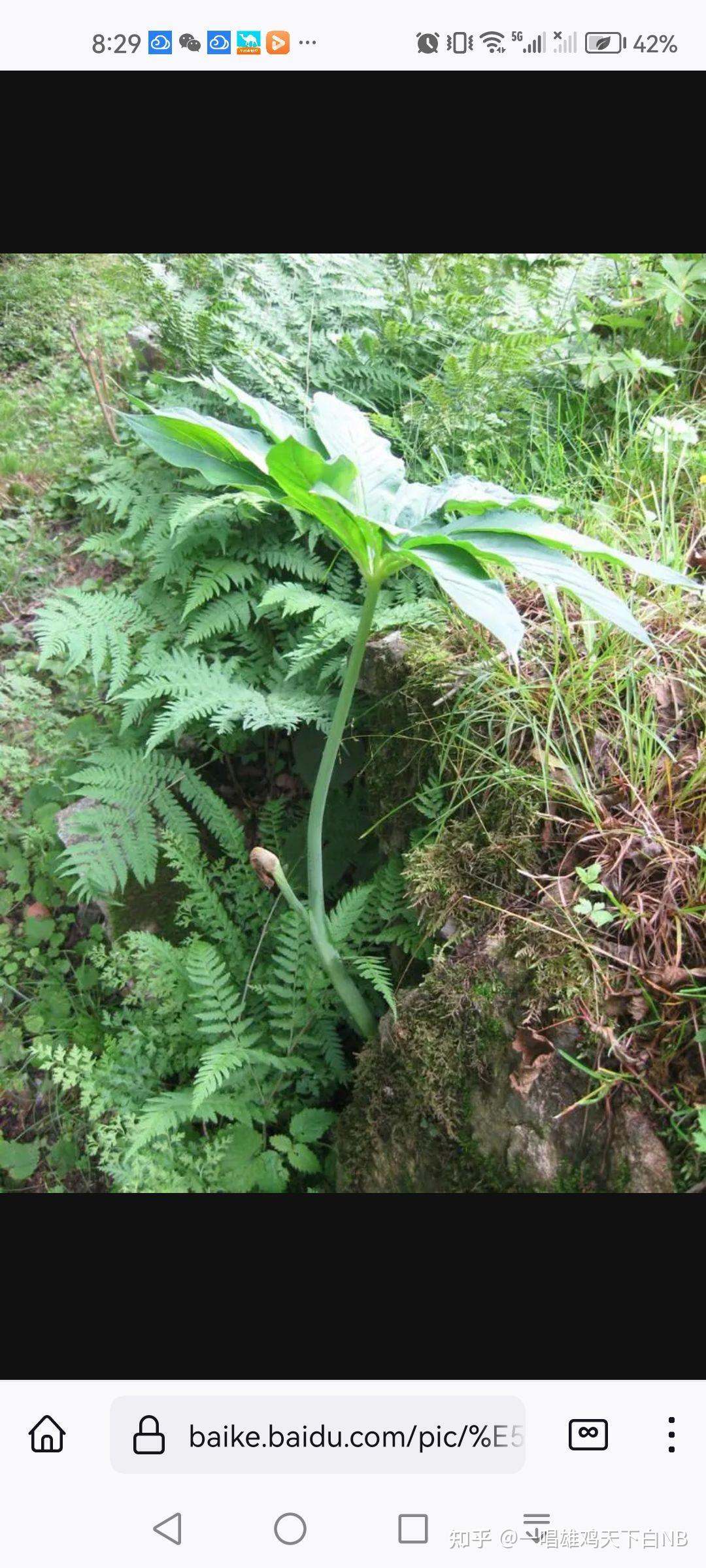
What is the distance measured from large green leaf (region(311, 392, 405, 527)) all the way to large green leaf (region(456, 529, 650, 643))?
220mm

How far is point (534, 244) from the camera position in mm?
1487

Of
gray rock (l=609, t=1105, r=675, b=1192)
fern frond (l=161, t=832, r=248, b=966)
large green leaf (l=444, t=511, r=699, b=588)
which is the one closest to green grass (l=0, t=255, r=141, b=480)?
fern frond (l=161, t=832, r=248, b=966)

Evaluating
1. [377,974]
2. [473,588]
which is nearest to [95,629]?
[377,974]

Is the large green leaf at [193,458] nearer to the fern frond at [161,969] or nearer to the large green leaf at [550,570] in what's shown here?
→ the large green leaf at [550,570]

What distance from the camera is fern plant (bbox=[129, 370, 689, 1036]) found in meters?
1.17

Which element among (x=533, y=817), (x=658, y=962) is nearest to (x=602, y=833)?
(x=533, y=817)

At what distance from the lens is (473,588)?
118 centimetres

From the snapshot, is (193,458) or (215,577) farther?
(215,577)

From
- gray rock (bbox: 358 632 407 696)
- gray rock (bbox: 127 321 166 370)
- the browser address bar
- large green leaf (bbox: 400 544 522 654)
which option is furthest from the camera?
gray rock (bbox: 127 321 166 370)
